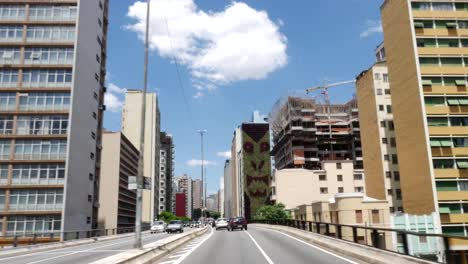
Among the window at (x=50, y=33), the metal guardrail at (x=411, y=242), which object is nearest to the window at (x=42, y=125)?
the window at (x=50, y=33)

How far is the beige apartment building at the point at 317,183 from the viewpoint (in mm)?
112375

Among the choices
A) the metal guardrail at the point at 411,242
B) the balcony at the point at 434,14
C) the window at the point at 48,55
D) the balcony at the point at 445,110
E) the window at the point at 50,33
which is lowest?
the metal guardrail at the point at 411,242

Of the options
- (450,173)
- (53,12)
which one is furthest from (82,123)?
(450,173)

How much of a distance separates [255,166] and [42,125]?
410 feet

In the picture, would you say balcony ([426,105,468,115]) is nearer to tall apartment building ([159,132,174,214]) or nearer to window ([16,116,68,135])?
window ([16,116,68,135])

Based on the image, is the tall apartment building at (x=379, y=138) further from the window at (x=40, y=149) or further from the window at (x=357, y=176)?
the window at (x=40, y=149)

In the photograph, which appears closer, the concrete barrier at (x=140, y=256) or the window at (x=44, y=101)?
the concrete barrier at (x=140, y=256)

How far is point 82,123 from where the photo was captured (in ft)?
208

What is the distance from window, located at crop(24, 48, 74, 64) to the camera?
6009 cm

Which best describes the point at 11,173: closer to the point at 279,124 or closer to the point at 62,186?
the point at 62,186

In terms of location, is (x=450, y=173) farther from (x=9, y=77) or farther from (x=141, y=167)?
(x=9, y=77)

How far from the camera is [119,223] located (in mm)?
104938

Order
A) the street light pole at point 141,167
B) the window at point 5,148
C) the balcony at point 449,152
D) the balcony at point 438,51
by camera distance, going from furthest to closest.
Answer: the balcony at point 438,51
the balcony at point 449,152
the window at point 5,148
the street light pole at point 141,167

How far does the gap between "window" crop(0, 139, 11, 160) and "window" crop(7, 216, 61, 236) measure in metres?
8.32
